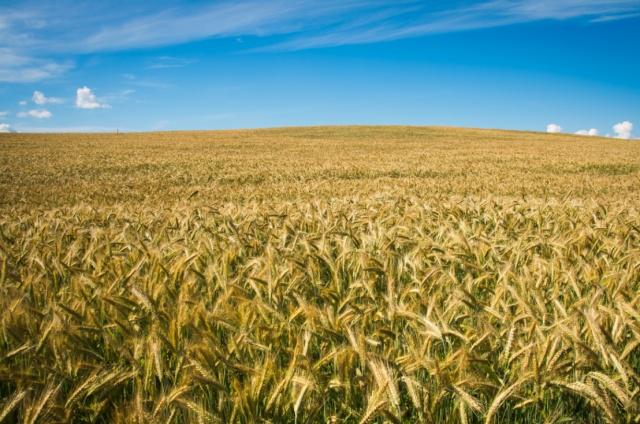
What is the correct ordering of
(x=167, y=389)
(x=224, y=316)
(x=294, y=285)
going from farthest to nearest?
1. (x=294, y=285)
2. (x=224, y=316)
3. (x=167, y=389)

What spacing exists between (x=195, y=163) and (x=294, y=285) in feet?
57.0

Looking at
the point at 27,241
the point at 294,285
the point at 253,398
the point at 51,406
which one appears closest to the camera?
the point at 51,406

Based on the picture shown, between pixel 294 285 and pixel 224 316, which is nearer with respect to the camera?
pixel 224 316

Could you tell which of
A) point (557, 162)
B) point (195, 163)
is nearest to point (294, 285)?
point (195, 163)

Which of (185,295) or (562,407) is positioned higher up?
(185,295)

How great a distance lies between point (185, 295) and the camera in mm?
1986

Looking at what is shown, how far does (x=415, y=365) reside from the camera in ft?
4.55

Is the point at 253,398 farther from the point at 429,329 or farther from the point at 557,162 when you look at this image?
the point at 557,162

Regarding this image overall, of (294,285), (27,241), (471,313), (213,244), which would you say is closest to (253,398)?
(294,285)

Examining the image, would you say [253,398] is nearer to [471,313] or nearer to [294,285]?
[294,285]

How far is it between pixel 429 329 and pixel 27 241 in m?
3.30

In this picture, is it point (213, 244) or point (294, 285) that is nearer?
point (294, 285)

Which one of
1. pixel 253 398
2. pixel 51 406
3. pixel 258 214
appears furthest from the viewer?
pixel 258 214

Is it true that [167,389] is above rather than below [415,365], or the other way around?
below
